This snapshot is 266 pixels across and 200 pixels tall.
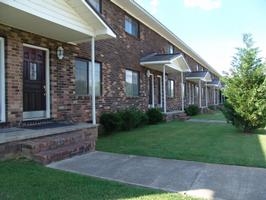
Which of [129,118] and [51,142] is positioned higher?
[129,118]

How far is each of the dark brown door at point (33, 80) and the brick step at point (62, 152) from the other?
206cm

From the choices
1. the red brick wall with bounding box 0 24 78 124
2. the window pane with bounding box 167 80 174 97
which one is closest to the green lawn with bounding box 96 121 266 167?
the red brick wall with bounding box 0 24 78 124

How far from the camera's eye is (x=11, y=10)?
6.69 m

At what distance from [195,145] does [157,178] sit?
3.59m

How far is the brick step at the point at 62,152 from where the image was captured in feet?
20.4

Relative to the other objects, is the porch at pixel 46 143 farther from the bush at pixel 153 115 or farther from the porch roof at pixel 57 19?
the bush at pixel 153 115

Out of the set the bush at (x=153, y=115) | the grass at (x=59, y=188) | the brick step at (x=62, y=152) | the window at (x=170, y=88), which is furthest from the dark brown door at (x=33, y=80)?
the window at (x=170, y=88)

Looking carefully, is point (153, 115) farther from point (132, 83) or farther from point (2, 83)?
point (2, 83)

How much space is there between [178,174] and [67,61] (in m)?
5.65

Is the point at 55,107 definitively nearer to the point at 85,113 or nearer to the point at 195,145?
the point at 85,113

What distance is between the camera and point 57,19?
25.2 ft

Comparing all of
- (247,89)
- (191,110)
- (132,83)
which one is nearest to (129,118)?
(132,83)

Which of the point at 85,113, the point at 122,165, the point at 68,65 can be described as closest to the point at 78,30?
the point at 68,65

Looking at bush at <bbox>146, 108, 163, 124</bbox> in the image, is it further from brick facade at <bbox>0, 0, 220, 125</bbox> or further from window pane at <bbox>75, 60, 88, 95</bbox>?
window pane at <bbox>75, 60, 88, 95</bbox>
